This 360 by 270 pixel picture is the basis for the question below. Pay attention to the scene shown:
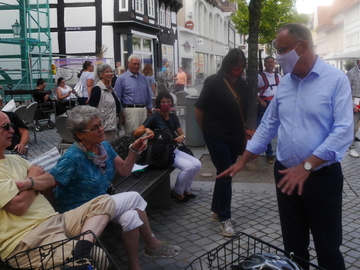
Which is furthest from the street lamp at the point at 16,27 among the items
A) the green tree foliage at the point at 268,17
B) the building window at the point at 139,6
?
the green tree foliage at the point at 268,17

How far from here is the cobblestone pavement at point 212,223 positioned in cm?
410

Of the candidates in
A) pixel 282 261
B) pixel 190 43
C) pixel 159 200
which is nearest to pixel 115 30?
pixel 190 43

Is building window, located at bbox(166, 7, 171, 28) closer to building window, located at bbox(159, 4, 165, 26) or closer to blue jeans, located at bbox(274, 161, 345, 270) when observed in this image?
building window, located at bbox(159, 4, 165, 26)

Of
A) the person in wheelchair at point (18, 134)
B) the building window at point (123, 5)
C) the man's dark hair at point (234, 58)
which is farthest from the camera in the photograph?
the building window at point (123, 5)

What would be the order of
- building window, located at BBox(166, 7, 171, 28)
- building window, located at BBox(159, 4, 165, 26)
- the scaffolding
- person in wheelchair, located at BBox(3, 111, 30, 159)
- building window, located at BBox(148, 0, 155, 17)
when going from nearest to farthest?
person in wheelchair, located at BBox(3, 111, 30, 159)
the scaffolding
building window, located at BBox(148, 0, 155, 17)
building window, located at BBox(159, 4, 165, 26)
building window, located at BBox(166, 7, 171, 28)

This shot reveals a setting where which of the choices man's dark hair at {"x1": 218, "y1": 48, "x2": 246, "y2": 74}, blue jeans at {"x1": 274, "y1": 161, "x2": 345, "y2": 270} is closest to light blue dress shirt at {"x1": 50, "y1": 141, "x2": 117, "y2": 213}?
blue jeans at {"x1": 274, "y1": 161, "x2": 345, "y2": 270}

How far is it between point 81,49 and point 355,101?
17483 millimetres

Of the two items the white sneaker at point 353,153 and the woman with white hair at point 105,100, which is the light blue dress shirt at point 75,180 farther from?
the white sneaker at point 353,153

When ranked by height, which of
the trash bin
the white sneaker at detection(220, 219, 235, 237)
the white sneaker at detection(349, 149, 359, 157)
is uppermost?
the trash bin

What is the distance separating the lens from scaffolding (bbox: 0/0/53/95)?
1638 cm

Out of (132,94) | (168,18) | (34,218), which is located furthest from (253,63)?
(168,18)

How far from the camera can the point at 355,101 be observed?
9.10m

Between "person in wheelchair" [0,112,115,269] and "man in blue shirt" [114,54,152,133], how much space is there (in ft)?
13.8

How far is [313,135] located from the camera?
8.52ft
